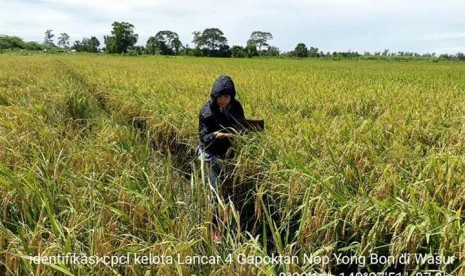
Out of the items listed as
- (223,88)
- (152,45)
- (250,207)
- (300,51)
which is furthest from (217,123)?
(152,45)

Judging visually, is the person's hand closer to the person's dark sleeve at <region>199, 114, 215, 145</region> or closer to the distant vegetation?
the person's dark sleeve at <region>199, 114, 215, 145</region>

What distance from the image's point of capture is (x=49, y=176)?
116 inches

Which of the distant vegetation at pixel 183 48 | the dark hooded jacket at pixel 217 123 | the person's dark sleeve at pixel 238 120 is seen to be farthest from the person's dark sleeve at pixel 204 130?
the distant vegetation at pixel 183 48

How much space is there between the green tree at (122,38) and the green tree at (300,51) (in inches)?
1221

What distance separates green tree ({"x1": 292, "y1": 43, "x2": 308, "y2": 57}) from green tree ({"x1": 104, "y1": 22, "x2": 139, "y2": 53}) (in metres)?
31.0

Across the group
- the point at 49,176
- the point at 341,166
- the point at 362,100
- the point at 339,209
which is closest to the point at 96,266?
the point at 49,176

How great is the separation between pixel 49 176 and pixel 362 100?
5.51 metres

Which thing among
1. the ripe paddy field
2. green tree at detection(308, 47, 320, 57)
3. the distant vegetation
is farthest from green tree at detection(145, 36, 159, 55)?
the ripe paddy field

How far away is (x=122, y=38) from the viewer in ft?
243

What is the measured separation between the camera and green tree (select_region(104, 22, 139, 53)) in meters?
73.5

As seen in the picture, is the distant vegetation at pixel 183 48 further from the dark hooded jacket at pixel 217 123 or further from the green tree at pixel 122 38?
the dark hooded jacket at pixel 217 123

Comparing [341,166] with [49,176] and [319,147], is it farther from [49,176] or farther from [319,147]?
[49,176]

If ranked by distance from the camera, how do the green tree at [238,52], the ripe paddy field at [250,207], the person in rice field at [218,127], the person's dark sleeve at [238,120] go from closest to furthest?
the ripe paddy field at [250,207] < the person in rice field at [218,127] < the person's dark sleeve at [238,120] < the green tree at [238,52]

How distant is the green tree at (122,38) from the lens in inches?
2892
